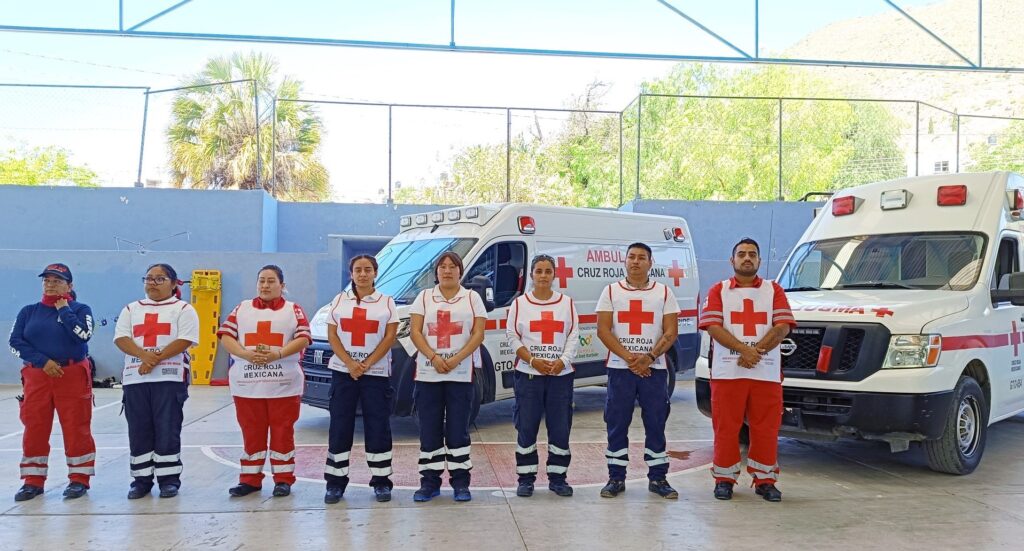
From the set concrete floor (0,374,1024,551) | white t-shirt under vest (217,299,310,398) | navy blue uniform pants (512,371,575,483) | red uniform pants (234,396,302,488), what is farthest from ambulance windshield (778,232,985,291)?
red uniform pants (234,396,302,488)

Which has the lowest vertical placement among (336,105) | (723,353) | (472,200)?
(723,353)

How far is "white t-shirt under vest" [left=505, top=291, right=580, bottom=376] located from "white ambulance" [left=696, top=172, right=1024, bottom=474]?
1906 mm

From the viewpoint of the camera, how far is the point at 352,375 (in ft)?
19.0

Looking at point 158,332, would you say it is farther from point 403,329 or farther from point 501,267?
point 501,267

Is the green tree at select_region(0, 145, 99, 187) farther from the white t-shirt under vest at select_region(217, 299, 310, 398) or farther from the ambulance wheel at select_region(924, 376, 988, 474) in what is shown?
the ambulance wheel at select_region(924, 376, 988, 474)

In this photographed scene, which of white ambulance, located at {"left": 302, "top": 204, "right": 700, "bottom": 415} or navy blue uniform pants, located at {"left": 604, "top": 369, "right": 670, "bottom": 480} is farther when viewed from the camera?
white ambulance, located at {"left": 302, "top": 204, "right": 700, "bottom": 415}

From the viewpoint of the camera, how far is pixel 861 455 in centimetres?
772

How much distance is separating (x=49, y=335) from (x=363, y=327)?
2.20 meters

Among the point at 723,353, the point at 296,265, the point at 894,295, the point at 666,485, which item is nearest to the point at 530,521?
the point at 666,485

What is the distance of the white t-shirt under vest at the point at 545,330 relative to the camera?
6.00 m

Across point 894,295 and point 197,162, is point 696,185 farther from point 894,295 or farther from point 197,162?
point 894,295

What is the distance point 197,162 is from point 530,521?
18451 mm

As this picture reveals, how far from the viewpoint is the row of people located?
19.4 ft

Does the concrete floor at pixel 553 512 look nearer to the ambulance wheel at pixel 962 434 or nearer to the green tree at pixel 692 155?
the ambulance wheel at pixel 962 434
